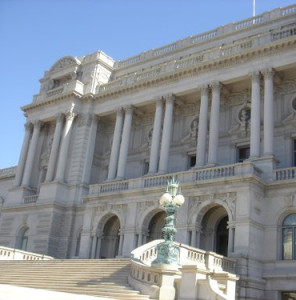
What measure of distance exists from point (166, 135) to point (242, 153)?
6378 mm

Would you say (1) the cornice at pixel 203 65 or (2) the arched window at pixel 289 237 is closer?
(2) the arched window at pixel 289 237

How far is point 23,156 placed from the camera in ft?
154

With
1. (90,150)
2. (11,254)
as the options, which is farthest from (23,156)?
(11,254)

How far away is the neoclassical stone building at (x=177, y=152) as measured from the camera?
2897 centimetres

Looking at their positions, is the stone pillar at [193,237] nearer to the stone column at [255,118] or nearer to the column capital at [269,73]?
the stone column at [255,118]

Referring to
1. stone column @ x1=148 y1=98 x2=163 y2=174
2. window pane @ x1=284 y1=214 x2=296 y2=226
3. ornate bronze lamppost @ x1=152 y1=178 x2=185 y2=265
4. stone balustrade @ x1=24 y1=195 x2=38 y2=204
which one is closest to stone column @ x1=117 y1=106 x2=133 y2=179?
stone column @ x1=148 y1=98 x2=163 y2=174

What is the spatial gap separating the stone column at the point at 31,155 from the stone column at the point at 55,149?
9.79 ft

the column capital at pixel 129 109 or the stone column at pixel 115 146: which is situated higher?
the column capital at pixel 129 109

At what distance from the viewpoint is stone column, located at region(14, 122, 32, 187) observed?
151 ft

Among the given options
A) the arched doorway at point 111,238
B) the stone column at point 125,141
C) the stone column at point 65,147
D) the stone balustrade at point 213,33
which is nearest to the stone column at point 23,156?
the stone column at point 65,147

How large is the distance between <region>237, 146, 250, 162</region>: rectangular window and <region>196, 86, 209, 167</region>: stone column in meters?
3.12

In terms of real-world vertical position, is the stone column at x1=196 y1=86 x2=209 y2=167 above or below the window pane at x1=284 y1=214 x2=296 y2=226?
above

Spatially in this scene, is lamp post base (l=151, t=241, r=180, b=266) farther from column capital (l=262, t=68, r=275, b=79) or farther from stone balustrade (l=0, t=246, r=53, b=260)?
column capital (l=262, t=68, r=275, b=79)

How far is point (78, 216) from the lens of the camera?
132ft
